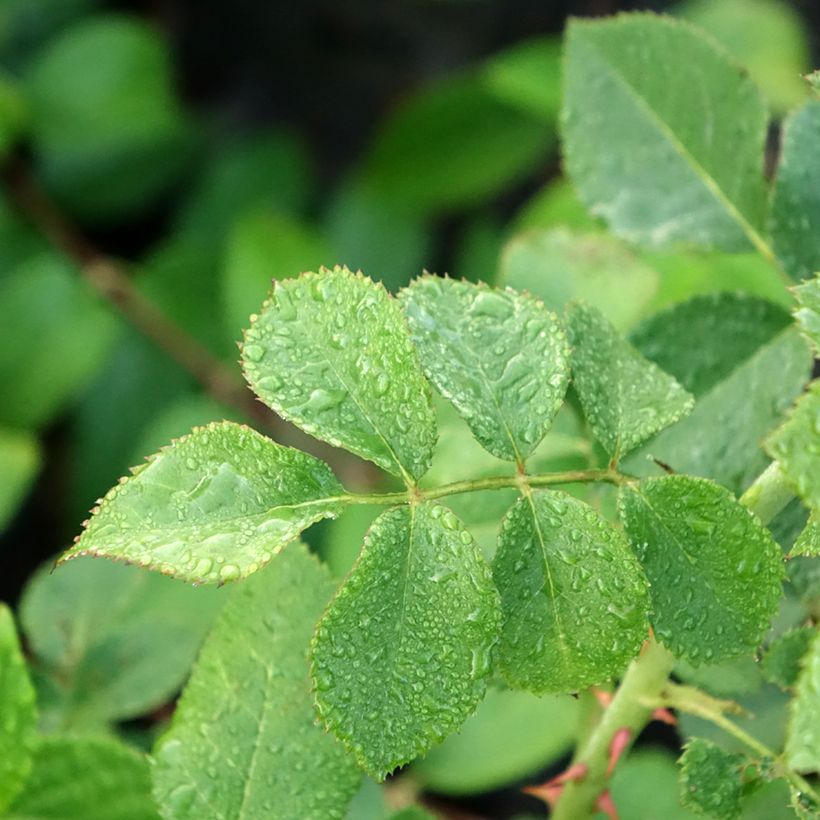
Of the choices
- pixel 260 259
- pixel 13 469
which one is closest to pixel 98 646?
pixel 13 469

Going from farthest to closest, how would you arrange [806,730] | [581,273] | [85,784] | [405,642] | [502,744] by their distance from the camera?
[502,744] → [581,273] → [85,784] → [405,642] → [806,730]

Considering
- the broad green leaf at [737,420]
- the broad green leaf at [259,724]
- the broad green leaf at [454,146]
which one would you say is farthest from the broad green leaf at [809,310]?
the broad green leaf at [454,146]

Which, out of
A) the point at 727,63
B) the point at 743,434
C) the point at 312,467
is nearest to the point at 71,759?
the point at 312,467

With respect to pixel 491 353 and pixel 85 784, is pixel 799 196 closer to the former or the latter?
pixel 491 353

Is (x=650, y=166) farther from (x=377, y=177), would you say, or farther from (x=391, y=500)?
(x=377, y=177)

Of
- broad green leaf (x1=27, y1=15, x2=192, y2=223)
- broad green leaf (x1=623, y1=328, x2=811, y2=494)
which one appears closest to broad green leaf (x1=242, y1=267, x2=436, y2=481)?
broad green leaf (x1=623, y1=328, x2=811, y2=494)
